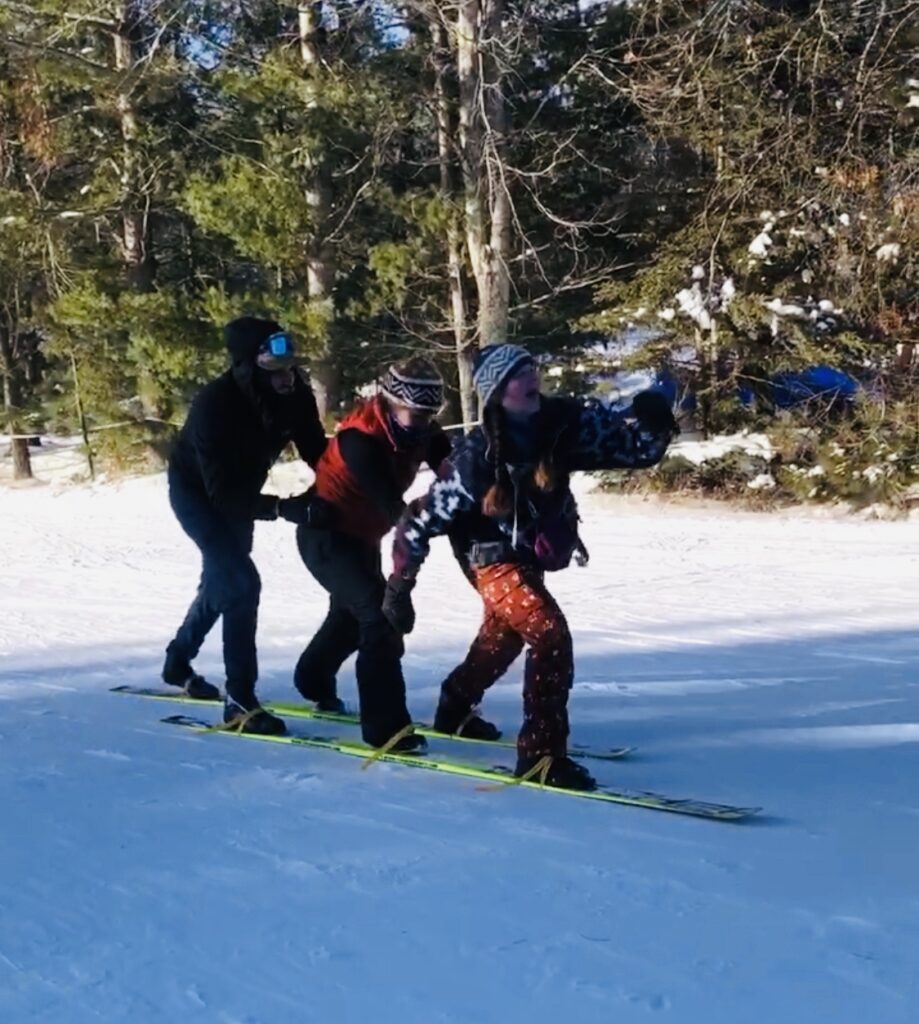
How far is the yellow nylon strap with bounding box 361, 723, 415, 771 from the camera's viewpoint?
18.6ft

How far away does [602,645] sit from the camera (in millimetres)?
8305

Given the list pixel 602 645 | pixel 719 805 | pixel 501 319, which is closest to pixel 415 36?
pixel 501 319

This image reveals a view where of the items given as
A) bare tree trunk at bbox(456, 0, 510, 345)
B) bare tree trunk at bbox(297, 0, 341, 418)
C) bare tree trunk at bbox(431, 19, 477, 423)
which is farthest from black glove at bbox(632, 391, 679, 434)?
bare tree trunk at bbox(297, 0, 341, 418)

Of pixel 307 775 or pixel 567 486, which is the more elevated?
pixel 567 486

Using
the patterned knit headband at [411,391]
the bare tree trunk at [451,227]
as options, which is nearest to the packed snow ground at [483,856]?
the patterned knit headband at [411,391]

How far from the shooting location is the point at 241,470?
6004 mm

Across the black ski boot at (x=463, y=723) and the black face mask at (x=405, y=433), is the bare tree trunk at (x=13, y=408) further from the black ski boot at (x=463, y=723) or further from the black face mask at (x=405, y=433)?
the black face mask at (x=405, y=433)

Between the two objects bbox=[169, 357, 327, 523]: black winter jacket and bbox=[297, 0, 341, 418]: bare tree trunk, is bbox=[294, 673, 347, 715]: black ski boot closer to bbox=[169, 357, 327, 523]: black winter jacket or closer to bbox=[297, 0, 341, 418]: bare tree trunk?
bbox=[169, 357, 327, 523]: black winter jacket

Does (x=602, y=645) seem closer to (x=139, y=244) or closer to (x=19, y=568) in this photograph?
(x=19, y=568)

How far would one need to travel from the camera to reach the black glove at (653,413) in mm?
4973

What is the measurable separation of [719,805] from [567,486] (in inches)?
51.1

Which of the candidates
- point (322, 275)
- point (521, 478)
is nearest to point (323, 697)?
point (521, 478)

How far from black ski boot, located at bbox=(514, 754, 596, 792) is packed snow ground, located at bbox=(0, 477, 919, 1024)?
→ 0.11 m

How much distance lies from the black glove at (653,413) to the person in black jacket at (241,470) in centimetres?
154
